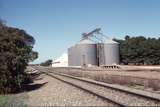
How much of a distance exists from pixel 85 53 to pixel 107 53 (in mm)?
7239

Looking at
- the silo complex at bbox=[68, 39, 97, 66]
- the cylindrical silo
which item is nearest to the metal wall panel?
the cylindrical silo

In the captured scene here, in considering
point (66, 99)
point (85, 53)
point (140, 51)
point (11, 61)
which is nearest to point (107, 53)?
point (85, 53)

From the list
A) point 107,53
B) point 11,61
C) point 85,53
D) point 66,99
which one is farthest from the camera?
point 107,53

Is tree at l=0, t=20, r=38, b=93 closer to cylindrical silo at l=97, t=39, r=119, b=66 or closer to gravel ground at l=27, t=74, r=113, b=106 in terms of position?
gravel ground at l=27, t=74, r=113, b=106

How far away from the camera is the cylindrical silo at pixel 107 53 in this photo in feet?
352

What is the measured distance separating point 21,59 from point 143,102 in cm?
1367

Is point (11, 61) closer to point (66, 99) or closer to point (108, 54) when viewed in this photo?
point (66, 99)

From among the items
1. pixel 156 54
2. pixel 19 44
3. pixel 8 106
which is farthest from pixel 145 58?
pixel 8 106

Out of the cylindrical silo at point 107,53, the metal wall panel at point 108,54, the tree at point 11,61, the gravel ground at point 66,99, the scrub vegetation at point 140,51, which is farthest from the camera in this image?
the scrub vegetation at point 140,51

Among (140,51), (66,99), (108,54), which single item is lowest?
(66,99)

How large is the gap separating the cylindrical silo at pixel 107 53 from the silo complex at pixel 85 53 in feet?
6.67

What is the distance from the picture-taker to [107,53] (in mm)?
108562

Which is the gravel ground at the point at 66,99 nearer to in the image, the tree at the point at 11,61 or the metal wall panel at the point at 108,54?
the tree at the point at 11,61

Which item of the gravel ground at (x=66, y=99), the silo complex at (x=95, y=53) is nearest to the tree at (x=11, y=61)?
the gravel ground at (x=66, y=99)
